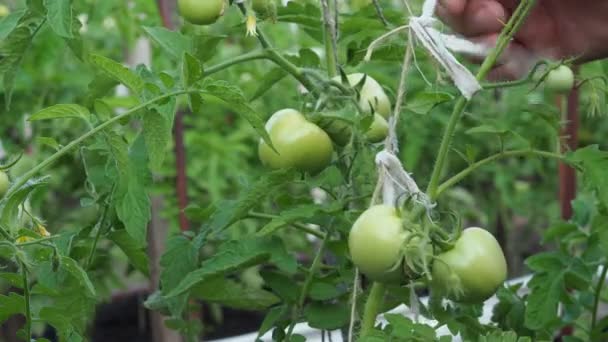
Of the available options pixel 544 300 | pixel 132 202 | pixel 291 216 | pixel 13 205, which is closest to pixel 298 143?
pixel 291 216

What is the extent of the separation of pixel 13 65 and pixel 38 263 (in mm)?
227

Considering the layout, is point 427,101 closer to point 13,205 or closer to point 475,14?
point 475,14

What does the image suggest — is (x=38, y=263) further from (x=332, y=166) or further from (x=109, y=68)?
(x=332, y=166)

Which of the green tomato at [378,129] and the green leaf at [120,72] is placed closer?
the green leaf at [120,72]

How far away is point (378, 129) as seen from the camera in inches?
45.9

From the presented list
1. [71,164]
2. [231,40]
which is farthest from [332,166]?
[231,40]

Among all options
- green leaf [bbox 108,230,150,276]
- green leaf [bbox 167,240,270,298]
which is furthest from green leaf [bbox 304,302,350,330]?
green leaf [bbox 108,230,150,276]

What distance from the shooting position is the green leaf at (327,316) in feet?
4.26

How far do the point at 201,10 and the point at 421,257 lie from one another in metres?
0.37

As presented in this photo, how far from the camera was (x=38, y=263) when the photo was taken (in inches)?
46.8

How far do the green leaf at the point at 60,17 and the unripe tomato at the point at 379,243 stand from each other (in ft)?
1.21

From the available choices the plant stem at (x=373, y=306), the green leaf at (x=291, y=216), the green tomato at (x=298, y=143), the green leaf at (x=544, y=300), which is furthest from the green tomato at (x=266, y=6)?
the green leaf at (x=544, y=300)

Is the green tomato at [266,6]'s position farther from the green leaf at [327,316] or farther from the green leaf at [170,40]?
the green leaf at [327,316]

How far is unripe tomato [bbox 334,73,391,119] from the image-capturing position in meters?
1.17
